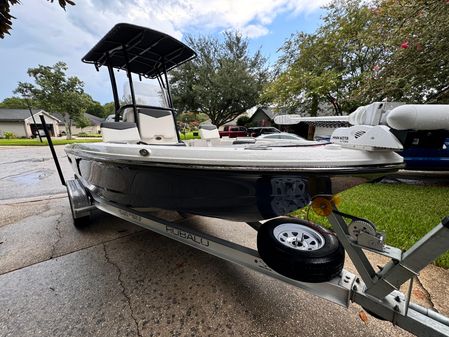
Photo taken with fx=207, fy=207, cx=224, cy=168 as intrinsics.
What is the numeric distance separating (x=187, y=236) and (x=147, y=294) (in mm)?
547

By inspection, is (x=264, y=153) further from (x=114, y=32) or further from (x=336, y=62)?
(x=336, y=62)

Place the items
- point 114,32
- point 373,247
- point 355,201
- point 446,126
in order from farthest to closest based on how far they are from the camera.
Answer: point 355,201
point 114,32
point 373,247
point 446,126

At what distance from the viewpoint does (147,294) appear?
1632mm

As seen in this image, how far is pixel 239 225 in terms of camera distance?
294 cm

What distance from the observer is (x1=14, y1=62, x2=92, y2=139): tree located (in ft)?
71.2

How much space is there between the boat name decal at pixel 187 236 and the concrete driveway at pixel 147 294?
43 centimetres

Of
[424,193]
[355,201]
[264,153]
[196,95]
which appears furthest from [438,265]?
[196,95]

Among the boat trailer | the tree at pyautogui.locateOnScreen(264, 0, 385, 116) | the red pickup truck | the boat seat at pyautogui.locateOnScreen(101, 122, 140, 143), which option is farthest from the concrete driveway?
the red pickup truck

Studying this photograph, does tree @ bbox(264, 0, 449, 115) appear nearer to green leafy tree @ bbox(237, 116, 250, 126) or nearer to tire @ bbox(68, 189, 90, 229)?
tire @ bbox(68, 189, 90, 229)

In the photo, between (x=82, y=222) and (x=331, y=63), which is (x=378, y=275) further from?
(x=331, y=63)

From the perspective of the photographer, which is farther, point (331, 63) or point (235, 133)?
point (235, 133)

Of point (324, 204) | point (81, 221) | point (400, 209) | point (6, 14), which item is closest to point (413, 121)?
point (324, 204)

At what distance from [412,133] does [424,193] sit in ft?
14.4

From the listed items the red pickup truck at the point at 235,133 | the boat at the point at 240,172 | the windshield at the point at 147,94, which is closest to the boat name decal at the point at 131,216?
the boat at the point at 240,172
